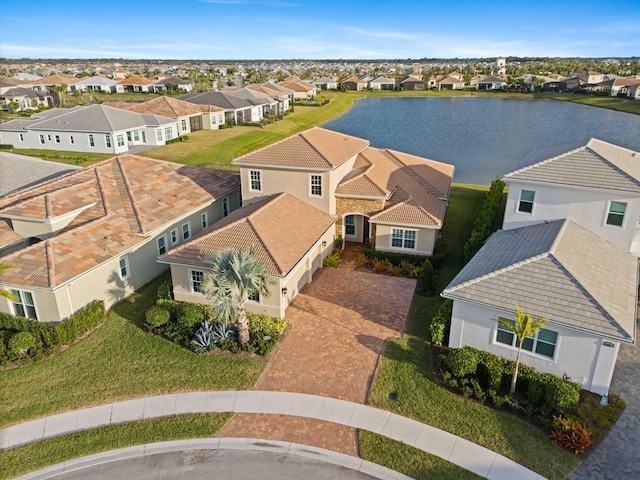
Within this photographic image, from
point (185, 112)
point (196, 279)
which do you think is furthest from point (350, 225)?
point (185, 112)

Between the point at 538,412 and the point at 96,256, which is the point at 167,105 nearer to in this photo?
the point at 96,256

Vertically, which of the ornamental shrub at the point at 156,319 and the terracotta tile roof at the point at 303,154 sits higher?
the terracotta tile roof at the point at 303,154

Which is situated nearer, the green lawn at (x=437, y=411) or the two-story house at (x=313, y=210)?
the green lawn at (x=437, y=411)

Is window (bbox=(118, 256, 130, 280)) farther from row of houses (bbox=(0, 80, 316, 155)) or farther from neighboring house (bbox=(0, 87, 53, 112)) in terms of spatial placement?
neighboring house (bbox=(0, 87, 53, 112))

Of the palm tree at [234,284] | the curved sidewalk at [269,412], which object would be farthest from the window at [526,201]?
the palm tree at [234,284]

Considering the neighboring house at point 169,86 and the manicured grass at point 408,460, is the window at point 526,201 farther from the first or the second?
the neighboring house at point 169,86

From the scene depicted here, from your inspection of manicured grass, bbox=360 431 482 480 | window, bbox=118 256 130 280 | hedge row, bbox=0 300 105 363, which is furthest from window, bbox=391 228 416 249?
hedge row, bbox=0 300 105 363

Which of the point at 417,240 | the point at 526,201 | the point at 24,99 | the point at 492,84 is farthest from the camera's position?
the point at 492,84

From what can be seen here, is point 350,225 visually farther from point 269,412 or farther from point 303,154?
point 269,412
